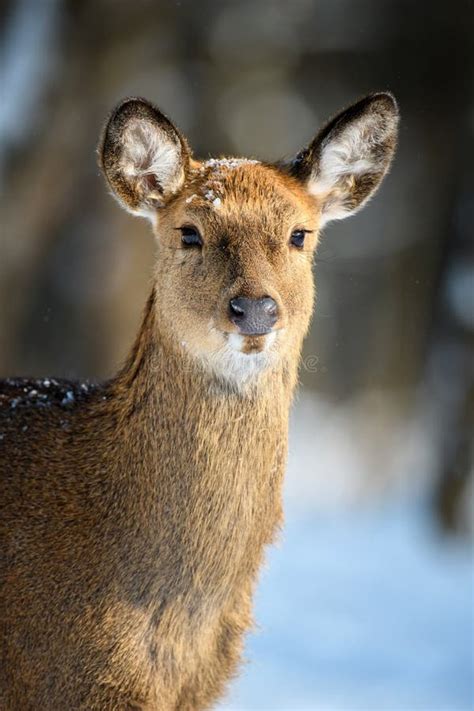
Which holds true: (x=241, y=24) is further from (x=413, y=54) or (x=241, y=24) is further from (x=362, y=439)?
(x=362, y=439)

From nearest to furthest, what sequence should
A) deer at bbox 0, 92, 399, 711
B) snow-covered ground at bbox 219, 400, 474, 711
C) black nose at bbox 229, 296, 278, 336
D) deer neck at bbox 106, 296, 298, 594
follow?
black nose at bbox 229, 296, 278, 336, deer at bbox 0, 92, 399, 711, deer neck at bbox 106, 296, 298, 594, snow-covered ground at bbox 219, 400, 474, 711

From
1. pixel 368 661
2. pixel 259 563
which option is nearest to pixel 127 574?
pixel 259 563

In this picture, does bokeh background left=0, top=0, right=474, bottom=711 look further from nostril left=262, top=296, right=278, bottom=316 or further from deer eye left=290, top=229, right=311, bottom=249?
nostril left=262, top=296, right=278, bottom=316

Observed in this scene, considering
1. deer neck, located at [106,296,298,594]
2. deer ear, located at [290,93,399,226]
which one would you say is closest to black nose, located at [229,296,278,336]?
deer neck, located at [106,296,298,594]

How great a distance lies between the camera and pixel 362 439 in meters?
15.3

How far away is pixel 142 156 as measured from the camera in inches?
219

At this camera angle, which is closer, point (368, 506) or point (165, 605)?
point (165, 605)

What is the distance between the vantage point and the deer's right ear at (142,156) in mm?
5441

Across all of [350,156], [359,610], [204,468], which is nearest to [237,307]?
[204,468]

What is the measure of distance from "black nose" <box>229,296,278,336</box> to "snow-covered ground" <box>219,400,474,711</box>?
1.74 metres

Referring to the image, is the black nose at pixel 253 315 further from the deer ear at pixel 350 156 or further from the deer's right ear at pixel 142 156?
the deer ear at pixel 350 156

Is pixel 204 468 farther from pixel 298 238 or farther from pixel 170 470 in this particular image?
pixel 298 238

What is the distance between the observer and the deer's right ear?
5441 mm

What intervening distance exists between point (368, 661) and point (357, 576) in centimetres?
239
